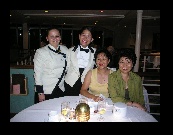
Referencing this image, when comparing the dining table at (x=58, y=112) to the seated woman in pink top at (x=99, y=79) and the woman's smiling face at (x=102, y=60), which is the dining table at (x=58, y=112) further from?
the woman's smiling face at (x=102, y=60)

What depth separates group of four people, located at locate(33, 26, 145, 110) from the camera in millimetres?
2316

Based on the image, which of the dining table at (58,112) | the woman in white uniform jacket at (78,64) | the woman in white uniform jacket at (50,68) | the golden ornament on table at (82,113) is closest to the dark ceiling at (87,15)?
the woman in white uniform jacket at (78,64)

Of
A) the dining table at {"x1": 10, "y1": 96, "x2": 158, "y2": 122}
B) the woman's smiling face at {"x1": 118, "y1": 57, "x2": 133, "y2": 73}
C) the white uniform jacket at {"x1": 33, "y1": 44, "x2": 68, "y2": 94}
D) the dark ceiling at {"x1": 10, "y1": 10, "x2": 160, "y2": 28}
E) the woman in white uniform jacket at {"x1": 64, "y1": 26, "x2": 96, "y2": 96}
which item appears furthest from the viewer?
the dark ceiling at {"x1": 10, "y1": 10, "x2": 160, "y2": 28}

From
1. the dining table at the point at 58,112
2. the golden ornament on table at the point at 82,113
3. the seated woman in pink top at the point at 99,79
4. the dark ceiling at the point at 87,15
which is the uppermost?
the dark ceiling at the point at 87,15

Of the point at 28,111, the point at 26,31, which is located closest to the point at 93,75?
the point at 28,111

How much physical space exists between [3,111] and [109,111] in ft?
3.28

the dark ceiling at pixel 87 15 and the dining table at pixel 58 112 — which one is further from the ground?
the dark ceiling at pixel 87 15

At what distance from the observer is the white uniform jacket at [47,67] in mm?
2576

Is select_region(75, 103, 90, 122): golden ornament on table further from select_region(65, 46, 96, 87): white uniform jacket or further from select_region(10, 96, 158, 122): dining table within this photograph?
select_region(65, 46, 96, 87): white uniform jacket

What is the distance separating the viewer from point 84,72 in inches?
110

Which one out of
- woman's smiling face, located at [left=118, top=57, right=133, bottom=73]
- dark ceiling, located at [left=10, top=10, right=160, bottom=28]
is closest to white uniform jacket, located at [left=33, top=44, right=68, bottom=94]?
woman's smiling face, located at [left=118, top=57, right=133, bottom=73]
